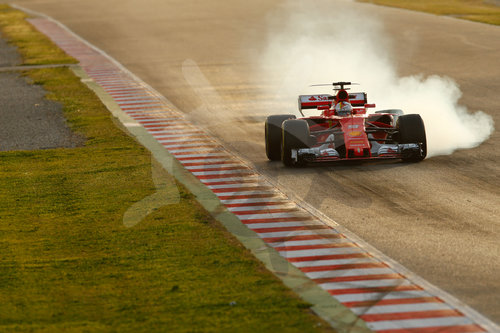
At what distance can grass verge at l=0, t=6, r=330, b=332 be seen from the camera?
11.7m

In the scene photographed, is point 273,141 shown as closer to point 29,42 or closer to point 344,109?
point 344,109

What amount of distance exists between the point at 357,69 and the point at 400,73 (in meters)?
2.58

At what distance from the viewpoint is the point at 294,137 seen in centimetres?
2022

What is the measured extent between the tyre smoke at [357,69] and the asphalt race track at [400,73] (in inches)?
25.7

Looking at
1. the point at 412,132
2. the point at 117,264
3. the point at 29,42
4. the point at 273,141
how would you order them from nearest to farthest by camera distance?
the point at 117,264 < the point at 412,132 < the point at 273,141 < the point at 29,42

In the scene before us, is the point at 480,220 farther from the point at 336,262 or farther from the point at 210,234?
the point at 210,234

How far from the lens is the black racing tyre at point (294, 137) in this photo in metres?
20.2

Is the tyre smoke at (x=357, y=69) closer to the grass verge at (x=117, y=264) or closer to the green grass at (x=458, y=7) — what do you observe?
the green grass at (x=458, y=7)

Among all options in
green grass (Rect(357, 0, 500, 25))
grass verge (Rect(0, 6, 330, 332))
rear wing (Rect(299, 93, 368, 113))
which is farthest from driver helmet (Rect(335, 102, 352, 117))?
green grass (Rect(357, 0, 500, 25))

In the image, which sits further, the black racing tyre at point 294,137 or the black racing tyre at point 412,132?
the black racing tyre at point 412,132

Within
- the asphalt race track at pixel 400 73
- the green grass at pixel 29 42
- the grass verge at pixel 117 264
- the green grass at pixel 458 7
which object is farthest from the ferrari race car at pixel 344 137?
the green grass at pixel 458 7

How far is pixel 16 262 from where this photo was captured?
14.2 meters

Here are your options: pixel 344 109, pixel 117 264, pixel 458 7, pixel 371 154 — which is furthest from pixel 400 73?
pixel 458 7

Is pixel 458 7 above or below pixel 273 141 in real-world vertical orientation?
above
